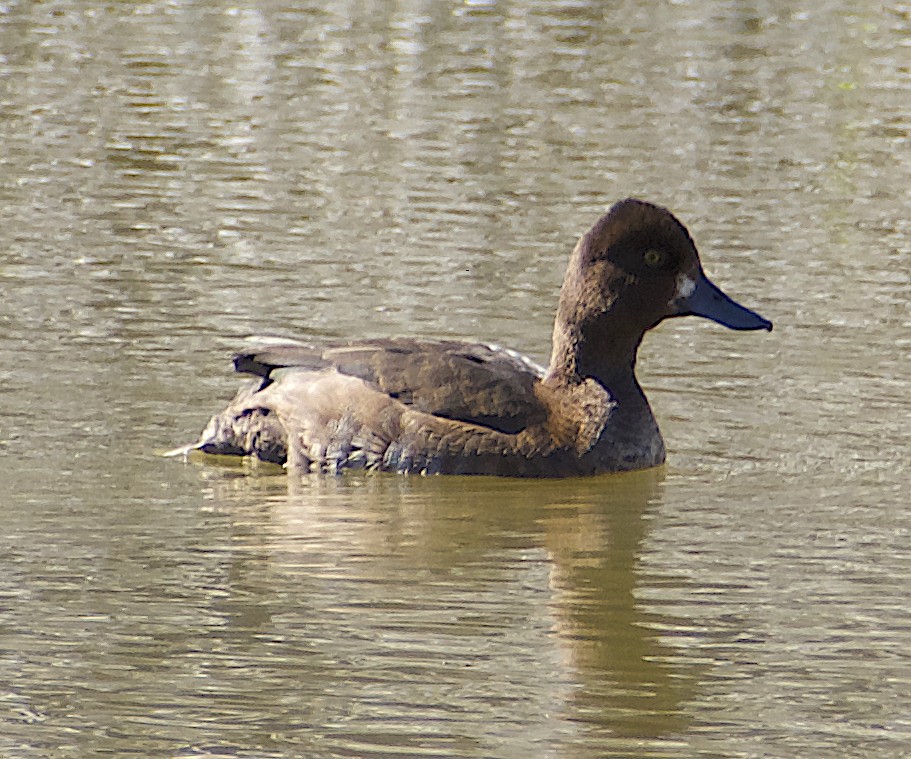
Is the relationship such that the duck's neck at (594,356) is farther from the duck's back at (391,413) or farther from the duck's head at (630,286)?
the duck's back at (391,413)

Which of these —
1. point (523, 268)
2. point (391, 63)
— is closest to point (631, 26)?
point (391, 63)

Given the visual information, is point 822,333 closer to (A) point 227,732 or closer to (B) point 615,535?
(B) point 615,535

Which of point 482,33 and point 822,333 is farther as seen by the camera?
point 482,33

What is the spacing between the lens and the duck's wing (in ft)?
30.4

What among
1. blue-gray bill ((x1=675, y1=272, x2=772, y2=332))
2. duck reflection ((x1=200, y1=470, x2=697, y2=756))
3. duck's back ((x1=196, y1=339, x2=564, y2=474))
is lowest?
duck reflection ((x1=200, y1=470, x2=697, y2=756))

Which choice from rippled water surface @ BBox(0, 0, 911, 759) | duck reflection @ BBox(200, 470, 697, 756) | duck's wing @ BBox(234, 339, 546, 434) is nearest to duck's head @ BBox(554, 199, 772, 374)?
duck's wing @ BBox(234, 339, 546, 434)

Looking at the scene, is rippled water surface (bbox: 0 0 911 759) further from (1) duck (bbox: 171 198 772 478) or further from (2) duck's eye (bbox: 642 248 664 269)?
(2) duck's eye (bbox: 642 248 664 269)

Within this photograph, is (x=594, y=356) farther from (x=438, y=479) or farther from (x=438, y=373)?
(x=438, y=479)

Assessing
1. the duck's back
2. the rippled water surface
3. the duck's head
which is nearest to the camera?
the rippled water surface

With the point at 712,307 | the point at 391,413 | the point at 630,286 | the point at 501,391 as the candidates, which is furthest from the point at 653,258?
the point at 391,413

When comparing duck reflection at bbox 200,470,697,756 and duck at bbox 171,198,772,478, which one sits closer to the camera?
duck reflection at bbox 200,470,697,756

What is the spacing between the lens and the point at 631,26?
22.2m

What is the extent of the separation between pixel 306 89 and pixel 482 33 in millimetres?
3504

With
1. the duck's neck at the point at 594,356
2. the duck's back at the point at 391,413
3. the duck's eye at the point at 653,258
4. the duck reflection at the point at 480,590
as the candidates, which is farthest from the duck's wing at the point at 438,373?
the duck's eye at the point at 653,258
